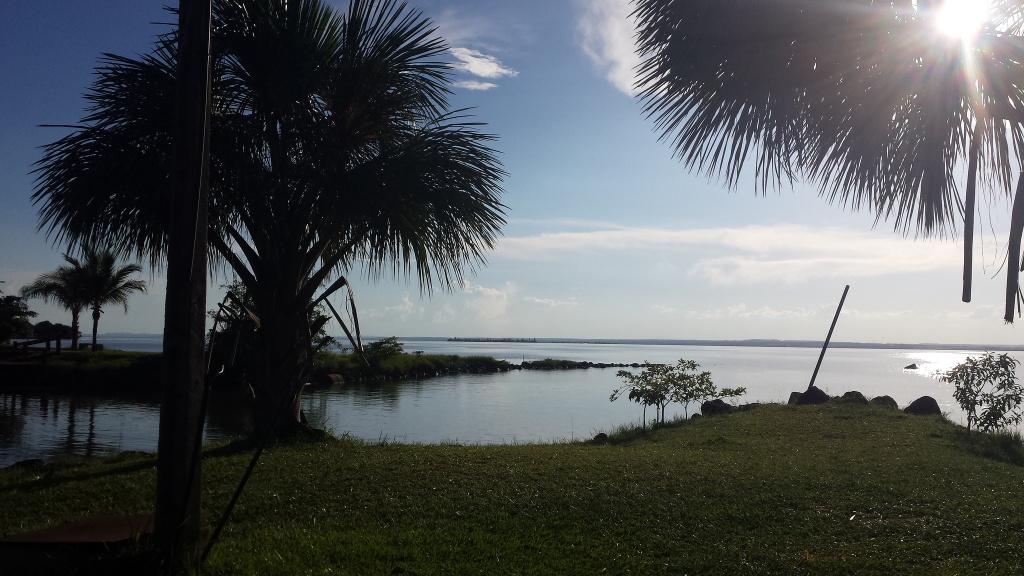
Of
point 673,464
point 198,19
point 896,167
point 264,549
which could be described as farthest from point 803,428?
point 198,19

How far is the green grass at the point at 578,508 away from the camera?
15.3 ft

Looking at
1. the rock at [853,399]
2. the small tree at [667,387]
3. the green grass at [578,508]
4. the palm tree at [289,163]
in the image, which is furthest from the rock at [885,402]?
the palm tree at [289,163]

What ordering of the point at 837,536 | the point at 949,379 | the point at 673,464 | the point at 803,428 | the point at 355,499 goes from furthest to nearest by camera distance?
the point at 949,379 < the point at 803,428 < the point at 673,464 < the point at 355,499 < the point at 837,536

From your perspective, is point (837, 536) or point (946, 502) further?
point (946, 502)

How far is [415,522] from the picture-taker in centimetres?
551

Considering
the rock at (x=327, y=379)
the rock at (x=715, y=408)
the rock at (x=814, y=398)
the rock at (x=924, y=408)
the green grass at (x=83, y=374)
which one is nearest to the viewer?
the rock at (x=924, y=408)

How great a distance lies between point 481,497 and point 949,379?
1266 centimetres

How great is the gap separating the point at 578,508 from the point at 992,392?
11.8m

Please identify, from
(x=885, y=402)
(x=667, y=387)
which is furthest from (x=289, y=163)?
(x=885, y=402)

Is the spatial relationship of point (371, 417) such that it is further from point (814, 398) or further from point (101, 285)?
point (101, 285)

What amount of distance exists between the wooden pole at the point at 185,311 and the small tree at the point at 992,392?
1385 cm

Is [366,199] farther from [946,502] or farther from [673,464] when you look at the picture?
[946,502]

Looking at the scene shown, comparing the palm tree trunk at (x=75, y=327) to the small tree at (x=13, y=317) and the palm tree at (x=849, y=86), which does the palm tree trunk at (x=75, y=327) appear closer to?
the small tree at (x=13, y=317)

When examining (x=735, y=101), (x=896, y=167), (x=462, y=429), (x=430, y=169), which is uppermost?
(x=430, y=169)
